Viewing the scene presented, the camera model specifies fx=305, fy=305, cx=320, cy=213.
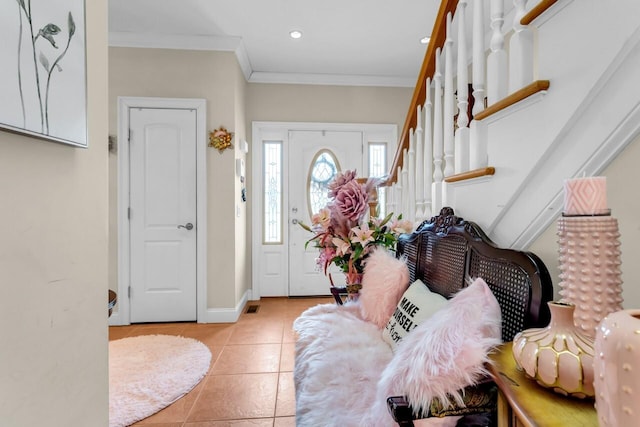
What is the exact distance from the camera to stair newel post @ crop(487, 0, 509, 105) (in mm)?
1007

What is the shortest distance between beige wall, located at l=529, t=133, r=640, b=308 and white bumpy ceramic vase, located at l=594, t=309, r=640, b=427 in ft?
1.25

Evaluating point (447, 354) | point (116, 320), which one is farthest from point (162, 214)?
point (447, 354)

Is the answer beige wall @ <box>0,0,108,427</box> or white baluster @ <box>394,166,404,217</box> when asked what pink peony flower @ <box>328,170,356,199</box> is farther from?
beige wall @ <box>0,0,108,427</box>

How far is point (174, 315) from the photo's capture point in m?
3.02

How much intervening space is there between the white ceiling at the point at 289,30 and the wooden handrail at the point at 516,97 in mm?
1935

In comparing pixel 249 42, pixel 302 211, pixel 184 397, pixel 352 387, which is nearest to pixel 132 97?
pixel 249 42

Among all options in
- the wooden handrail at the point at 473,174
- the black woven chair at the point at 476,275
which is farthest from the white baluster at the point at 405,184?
the wooden handrail at the point at 473,174

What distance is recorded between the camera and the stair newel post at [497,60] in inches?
39.6

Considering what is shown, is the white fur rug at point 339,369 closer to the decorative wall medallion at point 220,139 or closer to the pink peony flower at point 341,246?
the pink peony flower at point 341,246

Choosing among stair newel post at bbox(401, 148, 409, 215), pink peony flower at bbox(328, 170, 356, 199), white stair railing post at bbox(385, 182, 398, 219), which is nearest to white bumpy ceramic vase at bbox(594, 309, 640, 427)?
pink peony flower at bbox(328, 170, 356, 199)

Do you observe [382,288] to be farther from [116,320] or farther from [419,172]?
[116,320]

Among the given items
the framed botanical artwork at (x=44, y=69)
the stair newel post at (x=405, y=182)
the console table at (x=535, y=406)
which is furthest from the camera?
the stair newel post at (x=405, y=182)

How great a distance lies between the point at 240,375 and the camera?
205 centimetres

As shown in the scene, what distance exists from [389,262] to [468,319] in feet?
2.55
